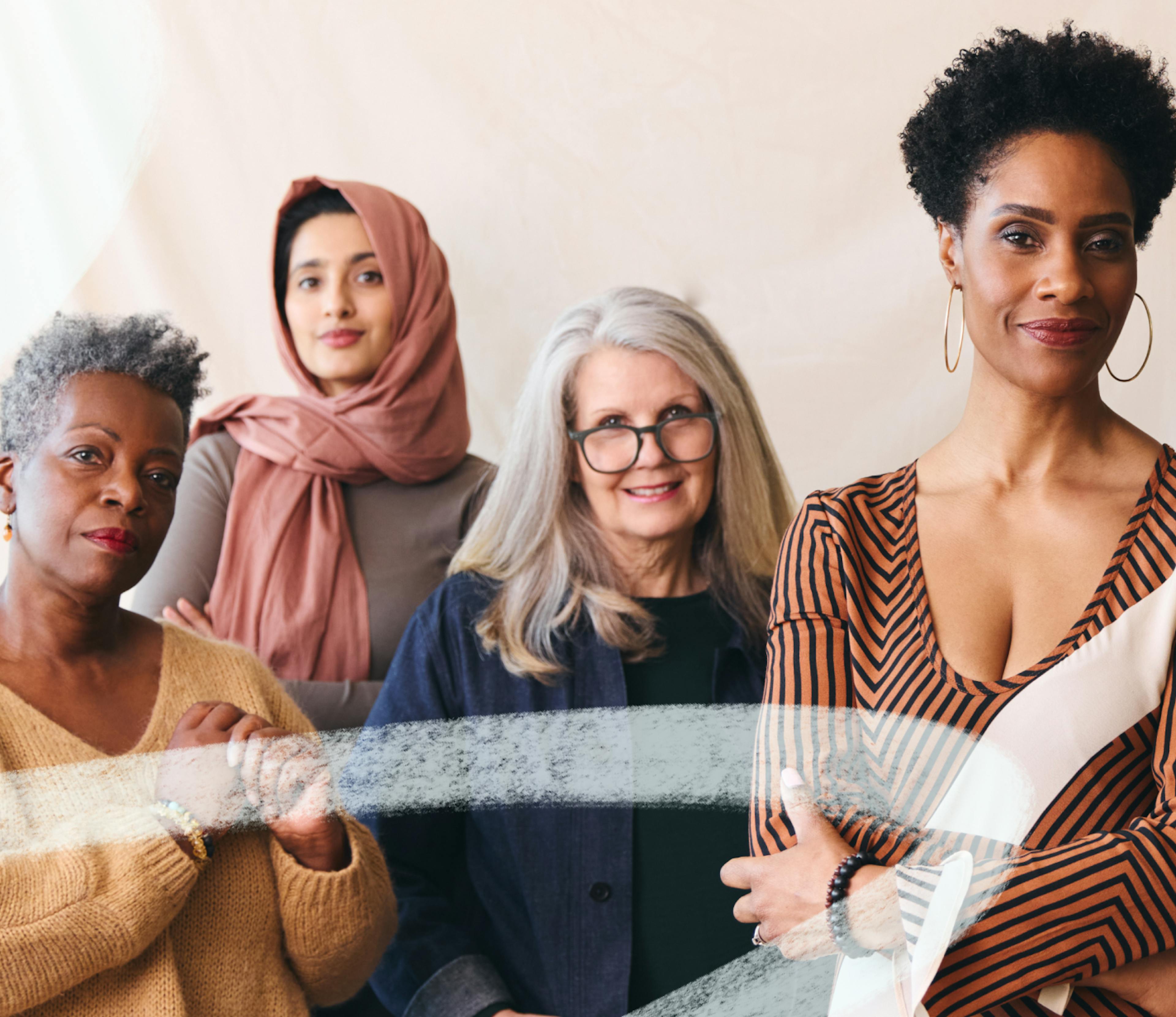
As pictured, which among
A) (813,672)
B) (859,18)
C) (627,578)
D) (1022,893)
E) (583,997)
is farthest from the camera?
(859,18)

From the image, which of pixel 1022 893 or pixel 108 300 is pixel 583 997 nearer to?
pixel 1022 893

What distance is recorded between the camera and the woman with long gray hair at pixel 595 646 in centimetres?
104

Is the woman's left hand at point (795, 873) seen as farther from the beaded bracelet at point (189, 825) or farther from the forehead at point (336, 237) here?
the forehead at point (336, 237)

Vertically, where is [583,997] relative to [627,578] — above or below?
below

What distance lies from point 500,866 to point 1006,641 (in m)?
0.53

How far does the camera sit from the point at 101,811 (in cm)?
83

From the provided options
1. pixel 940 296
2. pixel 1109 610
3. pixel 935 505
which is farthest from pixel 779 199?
pixel 1109 610

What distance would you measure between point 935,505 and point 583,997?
54 centimetres

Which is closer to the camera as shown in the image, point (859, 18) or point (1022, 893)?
point (1022, 893)

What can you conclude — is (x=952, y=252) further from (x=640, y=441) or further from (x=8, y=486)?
(x=8, y=486)

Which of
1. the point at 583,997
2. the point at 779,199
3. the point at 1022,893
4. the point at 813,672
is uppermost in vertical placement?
the point at 779,199

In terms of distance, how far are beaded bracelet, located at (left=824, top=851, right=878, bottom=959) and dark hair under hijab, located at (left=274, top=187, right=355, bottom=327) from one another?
957mm

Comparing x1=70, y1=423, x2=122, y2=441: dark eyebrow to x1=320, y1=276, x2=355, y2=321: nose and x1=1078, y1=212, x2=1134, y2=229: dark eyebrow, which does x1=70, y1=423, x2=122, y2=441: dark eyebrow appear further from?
x1=1078, y1=212, x2=1134, y2=229: dark eyebrow

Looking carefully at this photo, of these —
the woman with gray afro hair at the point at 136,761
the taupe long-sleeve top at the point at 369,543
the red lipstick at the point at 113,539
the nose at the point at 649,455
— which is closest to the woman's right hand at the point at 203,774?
the woman with gray afro hair at the point at 136,761
